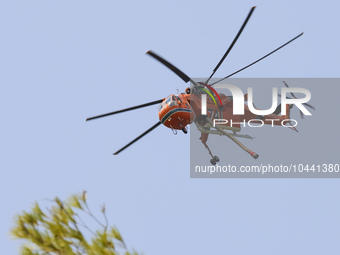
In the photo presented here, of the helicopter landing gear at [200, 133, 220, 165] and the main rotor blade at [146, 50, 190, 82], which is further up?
the main rotor blade at [146, 50, 190, 82]

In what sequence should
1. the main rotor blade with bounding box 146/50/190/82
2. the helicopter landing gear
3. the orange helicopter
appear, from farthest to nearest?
the helicopter landing gear < the orange helicopter < the main rotor blade with bounding box 146/50/190/82

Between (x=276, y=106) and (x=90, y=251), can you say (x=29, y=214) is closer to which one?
(x=90, y=251)

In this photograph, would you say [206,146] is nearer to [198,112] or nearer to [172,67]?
[198,112]

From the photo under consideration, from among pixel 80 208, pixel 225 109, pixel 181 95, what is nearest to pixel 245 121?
pixel 225 109

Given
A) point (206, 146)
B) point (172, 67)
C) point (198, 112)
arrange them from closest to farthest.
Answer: point (172, 67), point (198, 112), point (206, 146)

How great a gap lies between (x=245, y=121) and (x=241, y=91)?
1946mm

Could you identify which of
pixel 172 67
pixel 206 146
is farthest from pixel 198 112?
pixel 172 67

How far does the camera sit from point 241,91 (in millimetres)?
31859

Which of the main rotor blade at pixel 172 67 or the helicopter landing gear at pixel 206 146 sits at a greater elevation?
the main rotor blade at pixel 172 67

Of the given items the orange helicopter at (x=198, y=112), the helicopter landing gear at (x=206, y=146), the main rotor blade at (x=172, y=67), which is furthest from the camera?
the helicopter landing gear at (x=206, y=146)

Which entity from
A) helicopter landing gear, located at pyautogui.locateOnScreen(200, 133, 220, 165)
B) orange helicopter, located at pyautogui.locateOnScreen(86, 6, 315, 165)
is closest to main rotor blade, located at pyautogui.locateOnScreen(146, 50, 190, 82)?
orange helicopter, located at pyautogui.locateOnScreen(86, 6, 315, 165)

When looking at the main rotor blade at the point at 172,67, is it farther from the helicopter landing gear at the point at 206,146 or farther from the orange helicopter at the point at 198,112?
the helicopter landing gear at the point at 206,146

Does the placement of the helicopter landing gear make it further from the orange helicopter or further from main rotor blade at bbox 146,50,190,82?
main rotor blade at bbox 146,50,190,82

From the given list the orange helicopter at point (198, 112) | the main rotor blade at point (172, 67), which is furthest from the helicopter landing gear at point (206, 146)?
Result: the main rotor blade at point (172, 67)
